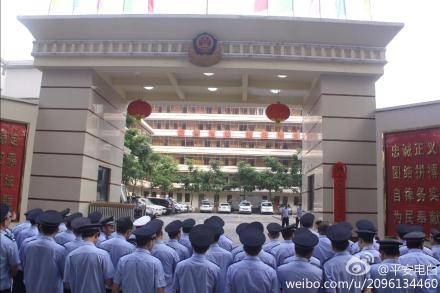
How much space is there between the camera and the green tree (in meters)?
42.7

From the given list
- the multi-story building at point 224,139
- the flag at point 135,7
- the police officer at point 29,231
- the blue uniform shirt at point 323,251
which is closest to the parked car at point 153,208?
the flag at point 135,7

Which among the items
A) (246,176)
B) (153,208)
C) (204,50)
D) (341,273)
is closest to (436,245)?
(341,273)

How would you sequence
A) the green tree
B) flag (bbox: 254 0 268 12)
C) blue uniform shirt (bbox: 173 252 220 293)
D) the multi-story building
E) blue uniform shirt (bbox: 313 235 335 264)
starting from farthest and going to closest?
the multi-story building → the green tree → flag (bbox: 254 0 268 12) → blue uniform shirt (bbox: 313 235 335 264) → blue uniform shirt (bbox: 173 252 220 293)

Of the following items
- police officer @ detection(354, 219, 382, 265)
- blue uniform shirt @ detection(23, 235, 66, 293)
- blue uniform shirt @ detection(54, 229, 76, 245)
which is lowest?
blue uniform shirt @ detection(23, 235, 66, 293)

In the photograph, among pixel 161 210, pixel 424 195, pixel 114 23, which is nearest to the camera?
pixel 424 195

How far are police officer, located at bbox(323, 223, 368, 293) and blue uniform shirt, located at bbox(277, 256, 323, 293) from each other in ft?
0.74

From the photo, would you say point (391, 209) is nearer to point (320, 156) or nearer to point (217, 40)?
point (320, 156)

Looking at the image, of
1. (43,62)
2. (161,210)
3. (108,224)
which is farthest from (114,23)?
(161,210)

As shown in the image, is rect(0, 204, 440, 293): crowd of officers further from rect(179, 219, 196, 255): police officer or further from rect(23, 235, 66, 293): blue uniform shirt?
rect(179, 219, 196, 255): police officer

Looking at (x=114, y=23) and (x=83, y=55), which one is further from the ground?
(x=114, y=23)

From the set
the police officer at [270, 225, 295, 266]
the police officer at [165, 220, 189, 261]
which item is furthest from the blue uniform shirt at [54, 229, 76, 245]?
the police officer at [270, 225, 295, 266]

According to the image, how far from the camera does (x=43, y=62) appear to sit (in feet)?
31.2

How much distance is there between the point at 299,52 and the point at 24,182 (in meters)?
6.61

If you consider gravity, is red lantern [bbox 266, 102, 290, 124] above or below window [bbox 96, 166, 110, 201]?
above
